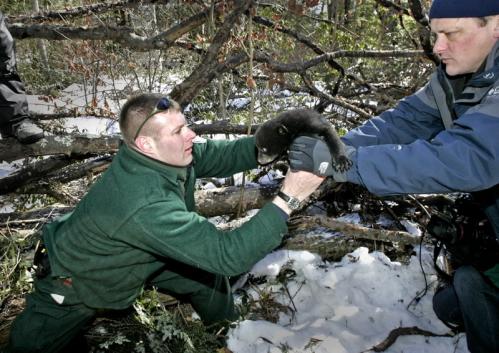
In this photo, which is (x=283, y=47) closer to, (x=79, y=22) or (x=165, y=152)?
(x=79, y=22)

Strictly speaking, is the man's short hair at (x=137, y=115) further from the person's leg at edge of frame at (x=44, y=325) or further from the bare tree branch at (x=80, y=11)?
the bare tree branch at (x=80, y=11)

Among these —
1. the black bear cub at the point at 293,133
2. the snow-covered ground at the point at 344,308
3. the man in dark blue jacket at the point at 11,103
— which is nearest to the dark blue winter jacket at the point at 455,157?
the black bear cub at the point at 293,133

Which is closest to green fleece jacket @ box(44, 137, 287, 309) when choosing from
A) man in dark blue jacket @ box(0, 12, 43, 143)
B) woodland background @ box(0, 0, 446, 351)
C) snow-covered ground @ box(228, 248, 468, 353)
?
woodland background @ box(0, 0, 446, 351)

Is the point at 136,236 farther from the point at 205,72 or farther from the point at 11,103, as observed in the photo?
the point at 11,103

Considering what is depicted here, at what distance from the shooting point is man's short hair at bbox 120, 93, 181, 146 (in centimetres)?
213

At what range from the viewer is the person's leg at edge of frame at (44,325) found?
2.21 meters

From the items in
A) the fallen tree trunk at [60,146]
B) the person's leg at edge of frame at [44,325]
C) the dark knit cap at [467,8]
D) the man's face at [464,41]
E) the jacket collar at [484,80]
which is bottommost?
the person's leg at edge of frame at [44,325]

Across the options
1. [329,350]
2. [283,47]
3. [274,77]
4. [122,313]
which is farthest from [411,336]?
Answer: [283,47]

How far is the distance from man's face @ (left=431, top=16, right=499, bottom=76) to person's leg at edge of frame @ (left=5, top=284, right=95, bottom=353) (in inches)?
102

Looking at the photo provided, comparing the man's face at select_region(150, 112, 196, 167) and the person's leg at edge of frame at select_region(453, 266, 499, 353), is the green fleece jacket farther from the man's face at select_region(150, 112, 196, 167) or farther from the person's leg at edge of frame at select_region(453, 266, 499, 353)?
the person's leg at edge of frame at select_region(453, 266, 499, 353)

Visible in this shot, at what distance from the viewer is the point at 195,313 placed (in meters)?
3.13

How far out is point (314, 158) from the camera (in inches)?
77.9

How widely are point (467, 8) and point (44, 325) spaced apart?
289 cm

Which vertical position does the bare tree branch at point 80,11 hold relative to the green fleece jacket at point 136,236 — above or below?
above
